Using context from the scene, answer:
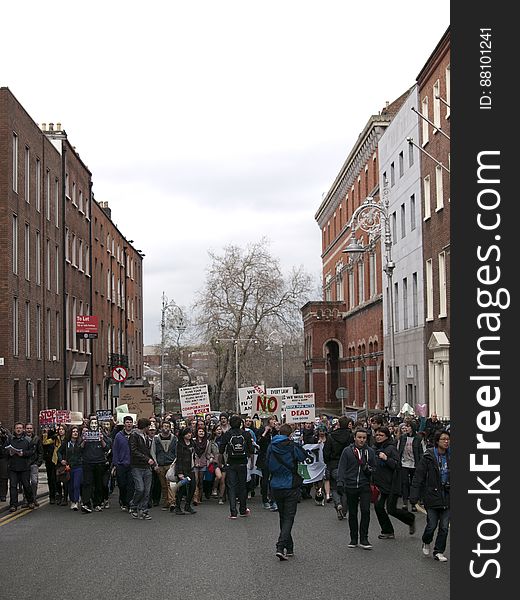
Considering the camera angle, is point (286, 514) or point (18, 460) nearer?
point (286, 514)

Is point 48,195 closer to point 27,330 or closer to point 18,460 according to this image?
point 27,330

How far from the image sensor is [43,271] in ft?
143

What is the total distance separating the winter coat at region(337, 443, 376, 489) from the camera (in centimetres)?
1497

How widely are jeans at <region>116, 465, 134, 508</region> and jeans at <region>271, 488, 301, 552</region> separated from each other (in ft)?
20.4

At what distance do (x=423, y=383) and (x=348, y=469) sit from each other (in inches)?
1085

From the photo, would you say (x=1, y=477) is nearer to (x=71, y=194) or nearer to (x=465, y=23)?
(x=465, y=23)

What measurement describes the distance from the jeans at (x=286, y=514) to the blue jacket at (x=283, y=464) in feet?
0.29

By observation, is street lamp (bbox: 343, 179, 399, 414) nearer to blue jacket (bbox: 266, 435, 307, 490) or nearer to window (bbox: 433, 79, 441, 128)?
window (bbox: 433, 79, 441, 128)

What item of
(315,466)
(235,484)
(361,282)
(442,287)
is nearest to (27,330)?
(442,287)

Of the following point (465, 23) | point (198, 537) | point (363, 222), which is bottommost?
point (198, 537)

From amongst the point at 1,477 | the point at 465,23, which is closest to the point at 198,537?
the point at 1,477

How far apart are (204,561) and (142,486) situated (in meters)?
5.68

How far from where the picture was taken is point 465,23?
7.21m

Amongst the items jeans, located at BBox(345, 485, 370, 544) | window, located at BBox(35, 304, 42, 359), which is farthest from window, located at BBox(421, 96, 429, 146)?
jeans, located at BBox(345, 485, 370, 544)
